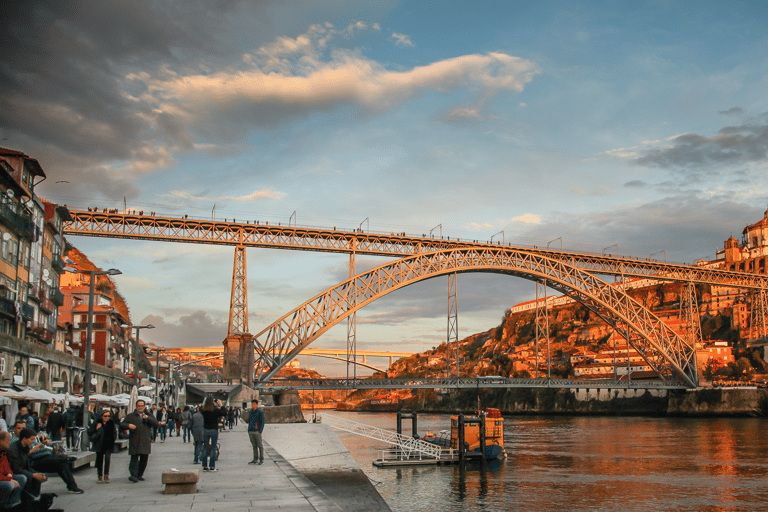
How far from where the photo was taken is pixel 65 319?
232 ft

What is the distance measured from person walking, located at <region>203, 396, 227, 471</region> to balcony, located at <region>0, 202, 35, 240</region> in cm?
2607

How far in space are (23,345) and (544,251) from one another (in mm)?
48409

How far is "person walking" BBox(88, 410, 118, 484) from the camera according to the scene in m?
13.5

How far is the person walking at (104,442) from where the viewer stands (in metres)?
13.5

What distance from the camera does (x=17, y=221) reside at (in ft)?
125

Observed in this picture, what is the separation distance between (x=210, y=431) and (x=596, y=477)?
20752 millimetres

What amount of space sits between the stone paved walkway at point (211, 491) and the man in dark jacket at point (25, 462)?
3.16ft

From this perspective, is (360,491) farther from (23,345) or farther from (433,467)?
(23,345)

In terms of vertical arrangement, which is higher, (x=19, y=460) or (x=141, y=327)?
(x=141, y=327)

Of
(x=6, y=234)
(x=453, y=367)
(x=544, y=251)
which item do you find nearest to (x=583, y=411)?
(x=544, y=251)

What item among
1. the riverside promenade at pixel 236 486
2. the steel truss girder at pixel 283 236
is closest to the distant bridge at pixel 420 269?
the steel truss girder at pixel 283 236

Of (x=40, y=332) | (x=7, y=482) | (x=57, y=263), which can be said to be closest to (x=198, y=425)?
(x=7, y=482)

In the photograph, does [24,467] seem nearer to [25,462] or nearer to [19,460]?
[25,462]

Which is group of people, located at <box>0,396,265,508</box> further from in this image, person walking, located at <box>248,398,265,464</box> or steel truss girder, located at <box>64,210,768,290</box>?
steel truss girder, located at <box>64,210,768,290</box>
